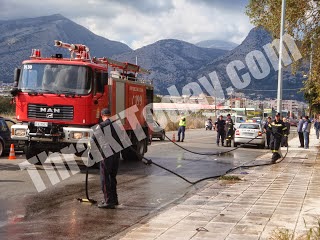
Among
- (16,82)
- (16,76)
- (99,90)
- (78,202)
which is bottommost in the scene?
(78,202)

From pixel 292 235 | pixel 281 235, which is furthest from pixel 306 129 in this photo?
pixel 281 235

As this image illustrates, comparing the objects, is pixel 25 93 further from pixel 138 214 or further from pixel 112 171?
pixel 138 214

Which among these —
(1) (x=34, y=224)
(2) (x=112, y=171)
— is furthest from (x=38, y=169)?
(1) (x=34, y=224)

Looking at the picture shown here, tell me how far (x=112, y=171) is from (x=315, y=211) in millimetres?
3749

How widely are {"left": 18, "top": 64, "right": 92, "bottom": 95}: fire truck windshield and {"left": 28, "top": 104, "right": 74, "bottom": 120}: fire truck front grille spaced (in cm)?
44

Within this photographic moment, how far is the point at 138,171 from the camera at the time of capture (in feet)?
48.4

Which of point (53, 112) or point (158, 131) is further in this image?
point (158, 131)

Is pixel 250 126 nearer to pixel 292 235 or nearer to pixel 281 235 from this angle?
pixel 292 235

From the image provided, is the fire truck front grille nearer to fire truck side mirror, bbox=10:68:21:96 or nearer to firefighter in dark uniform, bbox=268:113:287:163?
fire truck side mirror, bbox=10:68:21:96

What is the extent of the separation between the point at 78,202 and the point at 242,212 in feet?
10.5

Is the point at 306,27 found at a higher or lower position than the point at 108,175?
higher

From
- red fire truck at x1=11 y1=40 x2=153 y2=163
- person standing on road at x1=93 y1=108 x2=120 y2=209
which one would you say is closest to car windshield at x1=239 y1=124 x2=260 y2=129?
red fire truck at x1=11 y1=40 x2=153 y2=163

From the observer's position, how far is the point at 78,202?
367 inches

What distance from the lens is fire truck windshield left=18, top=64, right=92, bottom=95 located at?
44.9 ft
